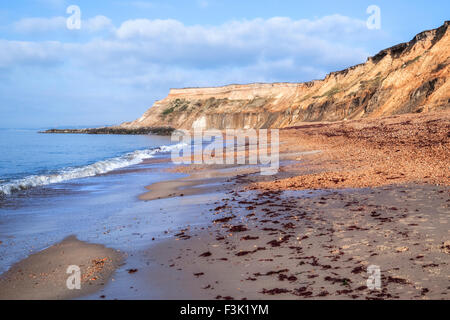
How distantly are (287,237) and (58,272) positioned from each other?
394 cm

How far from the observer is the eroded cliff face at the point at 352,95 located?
1695 inches

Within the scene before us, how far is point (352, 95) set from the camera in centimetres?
5922

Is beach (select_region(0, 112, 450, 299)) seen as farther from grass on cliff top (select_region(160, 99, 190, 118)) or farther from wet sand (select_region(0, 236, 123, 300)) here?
grass on cliff top (select_region(160, 99, 190, 118))

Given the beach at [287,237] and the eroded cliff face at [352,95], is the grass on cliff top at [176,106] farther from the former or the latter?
the beach at [287,237]

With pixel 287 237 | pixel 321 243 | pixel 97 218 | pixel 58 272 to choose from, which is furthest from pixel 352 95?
pixel 58 272

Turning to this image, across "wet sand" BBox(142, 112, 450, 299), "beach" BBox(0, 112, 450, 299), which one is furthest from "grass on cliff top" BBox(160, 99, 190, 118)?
"wet sand" BBox(142, 112, 450, 299)

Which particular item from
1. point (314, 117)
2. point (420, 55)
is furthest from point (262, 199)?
point (314, 117)

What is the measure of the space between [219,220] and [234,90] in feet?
376

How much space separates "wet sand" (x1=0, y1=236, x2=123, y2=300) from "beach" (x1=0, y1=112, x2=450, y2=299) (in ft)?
0.20

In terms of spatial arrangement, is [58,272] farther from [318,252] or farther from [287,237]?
[318,252]

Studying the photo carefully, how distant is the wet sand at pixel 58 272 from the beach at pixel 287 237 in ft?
0.20

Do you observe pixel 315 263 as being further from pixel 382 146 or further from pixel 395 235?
pixel 382 146

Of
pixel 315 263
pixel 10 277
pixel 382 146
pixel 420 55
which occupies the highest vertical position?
pixel 420 55
